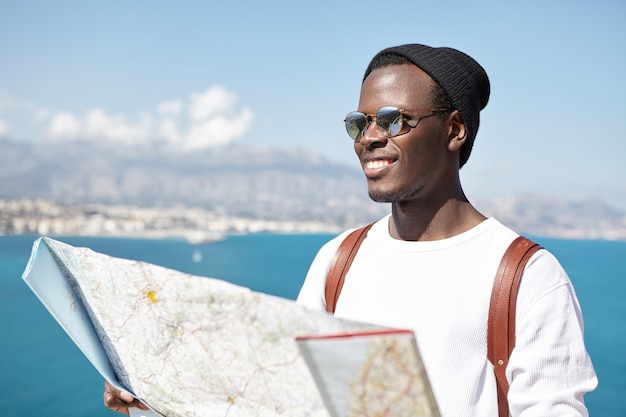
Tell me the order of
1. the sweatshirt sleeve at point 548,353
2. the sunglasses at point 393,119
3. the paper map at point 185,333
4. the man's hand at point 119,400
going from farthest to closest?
the sunglasses at point 393,119 < the man's hand at point 119,400 < the sweatshirt sleeve at point 548,353 < the paper map at point 185,333

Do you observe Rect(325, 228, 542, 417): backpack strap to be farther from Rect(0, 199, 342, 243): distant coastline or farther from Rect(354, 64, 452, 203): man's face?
Rect(0, 199, 342, 243): distant coastline

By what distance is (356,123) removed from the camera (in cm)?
159

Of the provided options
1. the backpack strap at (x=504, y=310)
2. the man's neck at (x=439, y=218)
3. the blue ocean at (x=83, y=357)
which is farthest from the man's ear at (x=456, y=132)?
the blue ocean at (x=83, y=357)

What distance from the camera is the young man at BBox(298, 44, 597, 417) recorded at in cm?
126

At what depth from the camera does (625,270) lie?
90.6m

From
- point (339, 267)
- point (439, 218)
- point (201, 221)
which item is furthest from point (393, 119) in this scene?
point (201, 221)

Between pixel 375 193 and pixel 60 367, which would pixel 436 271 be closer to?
pixel 375 193

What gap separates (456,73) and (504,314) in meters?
0.61

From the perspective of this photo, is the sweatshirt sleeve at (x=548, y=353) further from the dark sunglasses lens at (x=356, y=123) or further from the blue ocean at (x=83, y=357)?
the blue ocean at (x=83, y=357)

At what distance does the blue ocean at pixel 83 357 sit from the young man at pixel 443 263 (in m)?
17.6

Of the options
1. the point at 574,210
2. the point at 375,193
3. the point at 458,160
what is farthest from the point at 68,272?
the point at 574,210

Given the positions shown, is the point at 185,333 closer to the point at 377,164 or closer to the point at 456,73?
the point at 377,164

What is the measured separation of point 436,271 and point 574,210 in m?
189

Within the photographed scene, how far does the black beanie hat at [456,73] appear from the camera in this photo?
152 cm
